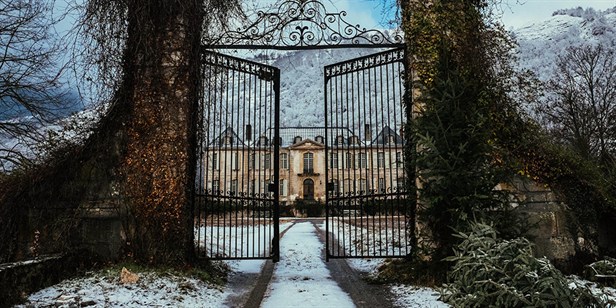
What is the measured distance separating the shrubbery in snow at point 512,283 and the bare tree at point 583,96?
1597 cm

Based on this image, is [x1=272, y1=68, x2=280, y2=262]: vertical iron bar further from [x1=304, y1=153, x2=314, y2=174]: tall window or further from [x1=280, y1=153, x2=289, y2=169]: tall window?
[x1=304, y1=153, x2=314, y2=174]: tall window

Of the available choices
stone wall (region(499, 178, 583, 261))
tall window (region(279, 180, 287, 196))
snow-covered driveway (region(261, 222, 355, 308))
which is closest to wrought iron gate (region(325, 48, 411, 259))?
snow-covered driveway (region(261, 222, 355, 308))

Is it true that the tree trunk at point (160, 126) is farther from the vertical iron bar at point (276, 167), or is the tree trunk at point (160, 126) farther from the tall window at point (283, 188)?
the tall window at point (283, 188)

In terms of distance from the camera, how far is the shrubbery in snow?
2.56 m

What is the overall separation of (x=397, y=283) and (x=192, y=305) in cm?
286

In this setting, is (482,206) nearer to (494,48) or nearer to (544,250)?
(544,250)

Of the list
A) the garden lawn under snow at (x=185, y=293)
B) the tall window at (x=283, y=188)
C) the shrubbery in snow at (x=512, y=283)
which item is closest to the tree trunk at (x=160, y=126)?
the garden lawn under snow at (x=185, y=293)

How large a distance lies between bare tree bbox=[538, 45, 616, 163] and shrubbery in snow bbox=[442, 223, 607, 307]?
52.4 feet

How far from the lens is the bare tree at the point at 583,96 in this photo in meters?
17.5

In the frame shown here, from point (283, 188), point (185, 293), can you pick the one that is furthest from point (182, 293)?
point (283, 188)

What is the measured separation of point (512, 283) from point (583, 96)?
19041mm

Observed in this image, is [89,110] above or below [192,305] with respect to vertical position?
above

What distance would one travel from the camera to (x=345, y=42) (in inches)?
288

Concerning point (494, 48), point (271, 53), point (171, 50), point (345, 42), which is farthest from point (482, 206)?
point (171, 50)
